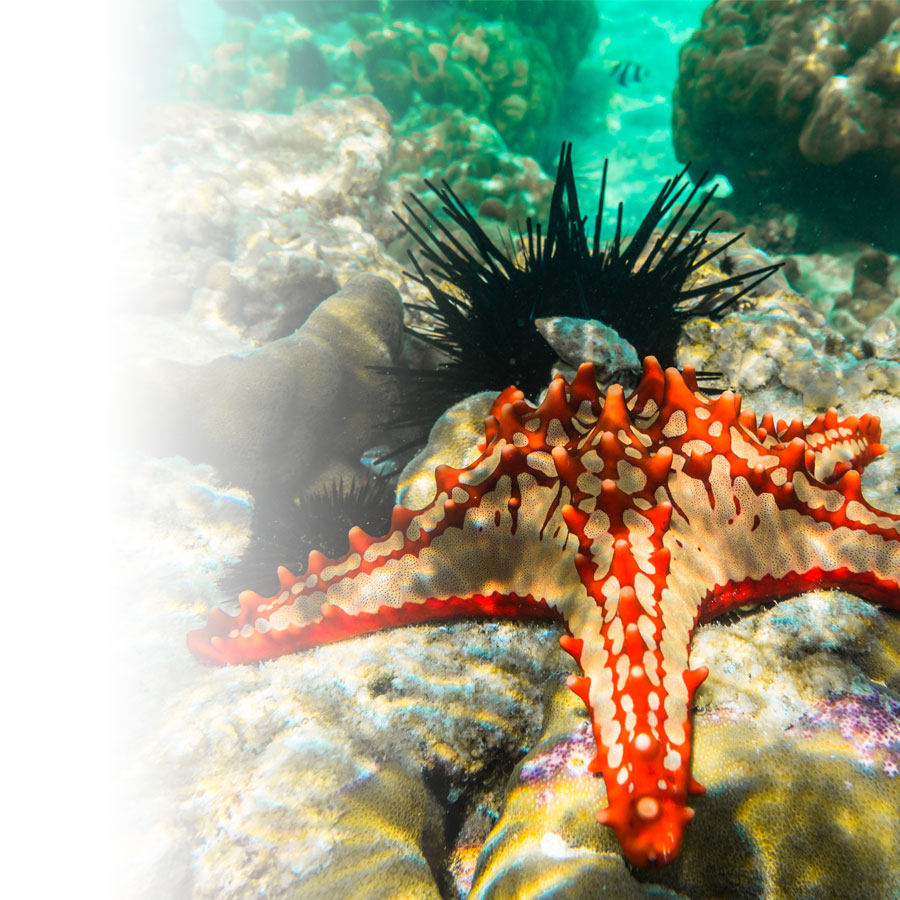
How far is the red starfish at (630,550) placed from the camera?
1071 mm

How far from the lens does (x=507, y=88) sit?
1095 centimetres

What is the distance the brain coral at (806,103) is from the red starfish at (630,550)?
23.1 feet

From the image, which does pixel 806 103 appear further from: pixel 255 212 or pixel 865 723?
pixel 865 723

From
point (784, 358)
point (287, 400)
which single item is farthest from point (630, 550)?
point (287, 400)

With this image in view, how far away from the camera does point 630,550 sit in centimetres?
132

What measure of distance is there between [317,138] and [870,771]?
25.2 feet

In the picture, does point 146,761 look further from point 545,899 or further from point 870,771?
point 870,771

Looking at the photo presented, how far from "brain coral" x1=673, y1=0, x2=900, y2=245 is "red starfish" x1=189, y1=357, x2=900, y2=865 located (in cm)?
705

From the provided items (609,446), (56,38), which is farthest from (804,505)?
(56,38)

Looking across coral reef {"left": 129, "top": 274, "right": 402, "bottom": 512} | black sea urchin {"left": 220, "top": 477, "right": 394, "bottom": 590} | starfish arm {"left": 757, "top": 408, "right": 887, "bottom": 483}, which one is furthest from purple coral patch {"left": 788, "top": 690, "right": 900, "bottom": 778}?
coral reef {"left": 129, "top": 274, "right": 402, "bottom": 512}

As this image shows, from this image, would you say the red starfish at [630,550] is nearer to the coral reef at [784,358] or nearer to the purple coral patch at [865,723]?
the purple coral patch at [865,723]

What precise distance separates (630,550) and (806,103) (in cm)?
852

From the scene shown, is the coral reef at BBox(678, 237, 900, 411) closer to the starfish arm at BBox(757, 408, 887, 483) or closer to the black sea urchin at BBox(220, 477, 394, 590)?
the starfish arm at BBox(757, 408, 887, 483)

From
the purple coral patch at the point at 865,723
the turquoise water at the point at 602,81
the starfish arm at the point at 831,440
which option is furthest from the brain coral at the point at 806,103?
the purple coral patch at the point at 865,723
